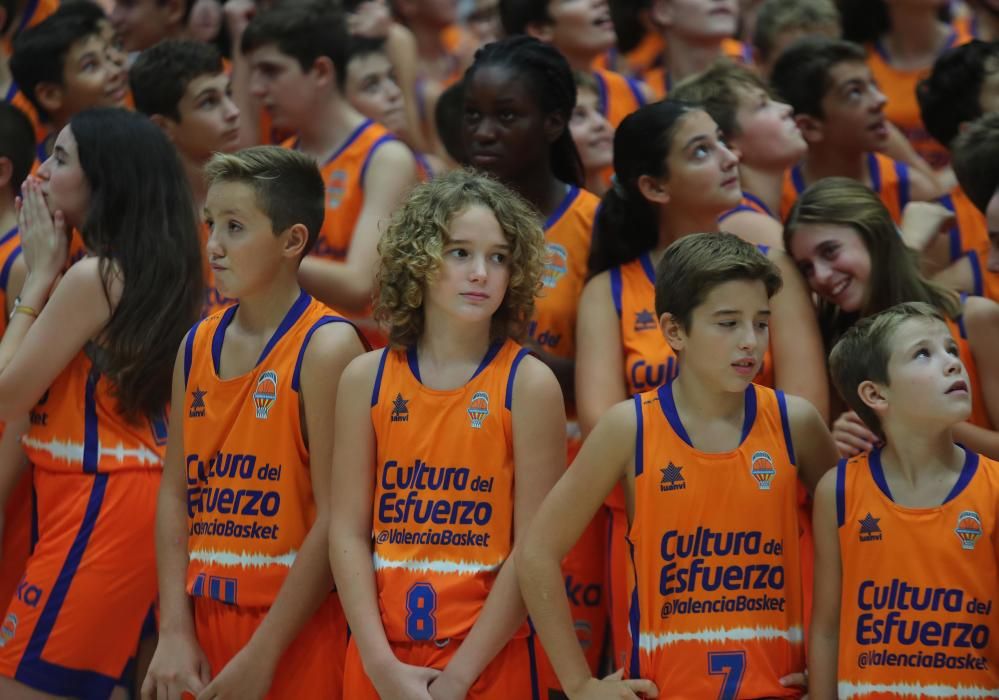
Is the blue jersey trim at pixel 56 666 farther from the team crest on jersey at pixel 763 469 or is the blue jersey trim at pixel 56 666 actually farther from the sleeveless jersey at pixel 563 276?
the team crest on jersey at pixel 763 469

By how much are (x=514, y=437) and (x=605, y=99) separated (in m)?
3.19

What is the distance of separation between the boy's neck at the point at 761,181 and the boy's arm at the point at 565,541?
2.11 metres

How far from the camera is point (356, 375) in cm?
377

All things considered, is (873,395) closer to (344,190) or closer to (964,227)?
(964,227)

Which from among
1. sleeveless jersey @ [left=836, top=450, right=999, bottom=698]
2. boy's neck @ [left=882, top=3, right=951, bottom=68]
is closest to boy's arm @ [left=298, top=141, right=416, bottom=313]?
sleeveless jersey @ [left=836, top=450, right=999, bottom=698]

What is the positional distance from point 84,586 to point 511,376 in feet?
5.02

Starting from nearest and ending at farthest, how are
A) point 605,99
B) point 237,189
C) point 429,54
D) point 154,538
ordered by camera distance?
point 237,189 < point 154,538 < point 605,99 < point 429,54

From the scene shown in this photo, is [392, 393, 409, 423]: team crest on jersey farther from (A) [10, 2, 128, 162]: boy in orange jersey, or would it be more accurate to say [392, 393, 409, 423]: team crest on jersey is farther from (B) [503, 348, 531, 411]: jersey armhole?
(A) [10, 2, 128, 162]: boy in orange jersey

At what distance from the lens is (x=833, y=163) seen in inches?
225

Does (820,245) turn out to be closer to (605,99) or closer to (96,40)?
(605,99)

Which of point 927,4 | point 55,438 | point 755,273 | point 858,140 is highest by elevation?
point 927,4

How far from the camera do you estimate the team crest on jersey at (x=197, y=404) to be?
156 inches

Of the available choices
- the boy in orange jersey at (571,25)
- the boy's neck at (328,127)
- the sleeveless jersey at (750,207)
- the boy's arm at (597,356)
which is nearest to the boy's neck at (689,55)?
the boy in orange jersey at (571,25)

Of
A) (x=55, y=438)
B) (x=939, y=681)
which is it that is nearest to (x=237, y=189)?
(x=55, y=438)
